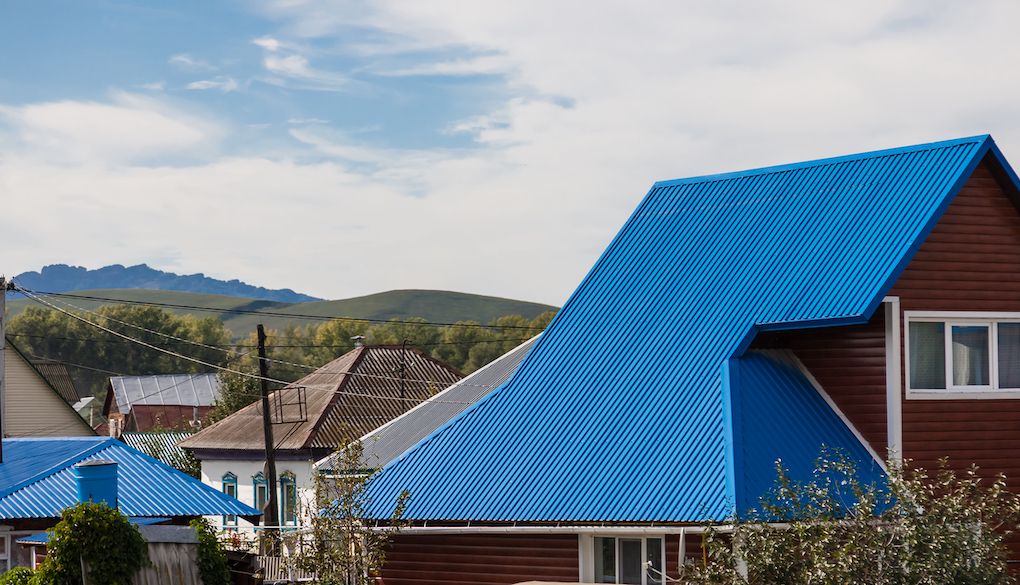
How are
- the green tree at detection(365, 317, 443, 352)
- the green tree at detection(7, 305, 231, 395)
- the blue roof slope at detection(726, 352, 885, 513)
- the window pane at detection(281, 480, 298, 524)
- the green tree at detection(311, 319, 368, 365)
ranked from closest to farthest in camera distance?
the blue roof slope at detection(726, 352, 885, 513) → the window pane at detection(281, 480, 298, 524) → the green tree at detection(311, 319, 368, 365) → the green tree at detection(365, 317, 443, 352) → the green tree at detection(7, 305, 231, 395)

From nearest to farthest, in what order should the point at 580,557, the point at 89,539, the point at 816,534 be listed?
the point at 816,534 < the point at 89,539 < the point at 580,557

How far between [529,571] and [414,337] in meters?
138

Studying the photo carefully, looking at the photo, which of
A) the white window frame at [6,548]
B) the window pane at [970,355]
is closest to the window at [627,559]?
the window pane at [970,355]

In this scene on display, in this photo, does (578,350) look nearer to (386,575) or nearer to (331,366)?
(386,575)

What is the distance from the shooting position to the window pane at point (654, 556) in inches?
869

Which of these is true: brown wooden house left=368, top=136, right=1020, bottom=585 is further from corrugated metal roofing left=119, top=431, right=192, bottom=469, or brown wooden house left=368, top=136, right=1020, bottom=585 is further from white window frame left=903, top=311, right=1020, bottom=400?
corrugated metal roofing left=119, top=431, right=192, bottom=469

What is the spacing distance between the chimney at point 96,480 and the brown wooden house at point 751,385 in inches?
188

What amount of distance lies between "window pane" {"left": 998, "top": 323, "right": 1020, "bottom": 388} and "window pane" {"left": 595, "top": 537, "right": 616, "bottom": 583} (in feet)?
23.2

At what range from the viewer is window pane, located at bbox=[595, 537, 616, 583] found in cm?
2262

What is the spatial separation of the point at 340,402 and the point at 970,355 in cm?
3073

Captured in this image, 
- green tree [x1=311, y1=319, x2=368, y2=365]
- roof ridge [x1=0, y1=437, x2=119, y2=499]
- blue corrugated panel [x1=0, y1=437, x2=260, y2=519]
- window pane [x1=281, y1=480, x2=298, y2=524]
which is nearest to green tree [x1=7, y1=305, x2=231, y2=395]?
green tree [x1=311, y1=319, x2=368, y2=365]

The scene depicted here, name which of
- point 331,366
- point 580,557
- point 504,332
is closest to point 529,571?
point 580,557

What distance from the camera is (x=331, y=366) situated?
53562 mm

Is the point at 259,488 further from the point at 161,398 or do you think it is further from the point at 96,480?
the point at 161,398
